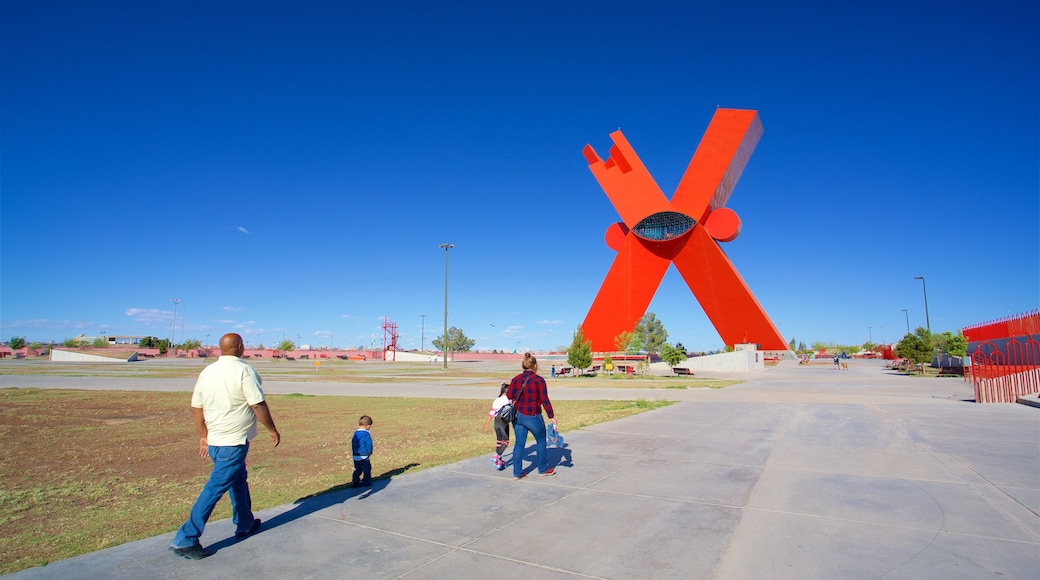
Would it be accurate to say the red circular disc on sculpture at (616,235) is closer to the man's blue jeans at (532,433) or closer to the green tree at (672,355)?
the green tree at (672,355)

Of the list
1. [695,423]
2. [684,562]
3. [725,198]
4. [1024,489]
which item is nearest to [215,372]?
[684,562]

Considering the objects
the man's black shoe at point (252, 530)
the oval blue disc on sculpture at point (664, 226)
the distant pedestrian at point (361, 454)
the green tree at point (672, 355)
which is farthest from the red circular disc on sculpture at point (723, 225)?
the man's black shoe at point (252, 530)

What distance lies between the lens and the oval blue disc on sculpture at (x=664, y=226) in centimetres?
4072

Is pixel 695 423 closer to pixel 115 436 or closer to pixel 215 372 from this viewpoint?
pixel 215 372

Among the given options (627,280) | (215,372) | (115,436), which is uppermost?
(627,280)

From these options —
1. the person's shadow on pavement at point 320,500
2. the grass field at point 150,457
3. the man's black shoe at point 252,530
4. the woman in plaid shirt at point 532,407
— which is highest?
the woman in plaid shirt at point 532,407

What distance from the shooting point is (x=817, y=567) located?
Answer: 11.1 ft

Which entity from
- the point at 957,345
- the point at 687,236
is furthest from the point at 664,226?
the point at 957,345

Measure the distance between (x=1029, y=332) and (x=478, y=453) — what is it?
23548 mm

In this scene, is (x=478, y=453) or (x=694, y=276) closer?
(x=478, y=453)

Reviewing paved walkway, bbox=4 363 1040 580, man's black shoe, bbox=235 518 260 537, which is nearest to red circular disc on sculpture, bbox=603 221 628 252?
paved walkway, bbox=4 363 1040 580

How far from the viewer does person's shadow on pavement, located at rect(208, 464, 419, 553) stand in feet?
12.8

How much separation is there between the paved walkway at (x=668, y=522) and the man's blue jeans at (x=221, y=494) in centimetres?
14

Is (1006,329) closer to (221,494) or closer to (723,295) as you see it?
(723,295)
